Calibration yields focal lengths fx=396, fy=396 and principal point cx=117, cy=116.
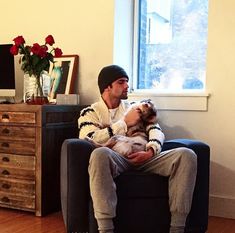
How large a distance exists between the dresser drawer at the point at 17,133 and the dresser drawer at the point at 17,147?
3 cm

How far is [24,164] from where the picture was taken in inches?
112

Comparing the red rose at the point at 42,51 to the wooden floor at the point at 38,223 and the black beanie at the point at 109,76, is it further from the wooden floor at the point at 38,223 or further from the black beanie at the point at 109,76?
the wooden floor at the point at 38,223

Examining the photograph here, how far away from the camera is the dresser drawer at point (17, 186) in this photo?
2.81 metres

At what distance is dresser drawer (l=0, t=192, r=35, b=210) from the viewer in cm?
281

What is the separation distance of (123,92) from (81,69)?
815 mm

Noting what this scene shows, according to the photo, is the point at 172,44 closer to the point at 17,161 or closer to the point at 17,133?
the point at 17,133

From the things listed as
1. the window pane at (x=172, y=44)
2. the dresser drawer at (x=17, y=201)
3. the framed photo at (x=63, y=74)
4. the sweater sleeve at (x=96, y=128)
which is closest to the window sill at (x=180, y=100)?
the window pane at (x=172, y=44)

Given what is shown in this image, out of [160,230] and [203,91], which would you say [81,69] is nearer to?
[203,91]

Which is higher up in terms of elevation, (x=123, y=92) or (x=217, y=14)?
(x=217, y=14)

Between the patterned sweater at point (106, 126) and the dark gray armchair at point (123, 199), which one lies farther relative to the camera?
the patterned sweater at point (106, 126)

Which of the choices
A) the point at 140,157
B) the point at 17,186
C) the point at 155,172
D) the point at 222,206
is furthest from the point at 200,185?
the point at 17,186

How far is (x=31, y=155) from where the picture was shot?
2.81m

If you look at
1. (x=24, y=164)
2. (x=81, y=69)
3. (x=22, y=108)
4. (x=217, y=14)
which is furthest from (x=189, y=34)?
(x=24, y=164)

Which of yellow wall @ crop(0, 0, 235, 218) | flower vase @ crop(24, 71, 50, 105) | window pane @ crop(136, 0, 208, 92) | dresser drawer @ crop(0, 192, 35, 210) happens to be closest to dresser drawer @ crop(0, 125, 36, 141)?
flower vase @ crop(24, 71, 50, 105)
